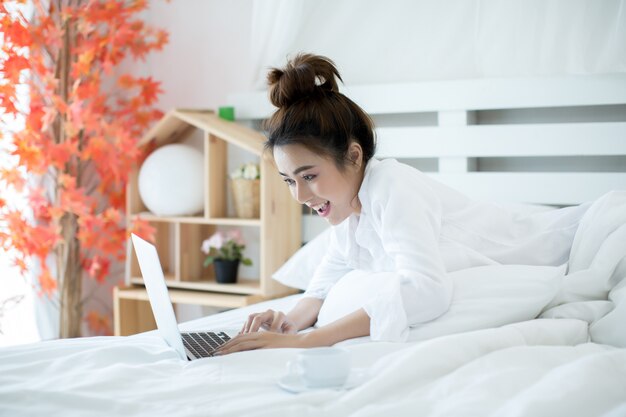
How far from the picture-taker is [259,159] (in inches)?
120

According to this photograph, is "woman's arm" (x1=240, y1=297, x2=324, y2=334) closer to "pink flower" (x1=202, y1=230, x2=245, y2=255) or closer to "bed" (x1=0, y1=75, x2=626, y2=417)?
"bed" (x1=0, y1=75, x2=626, y2=417)

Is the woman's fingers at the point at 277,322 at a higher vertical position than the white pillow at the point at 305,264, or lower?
lower

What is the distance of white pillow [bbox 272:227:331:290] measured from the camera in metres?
2.58

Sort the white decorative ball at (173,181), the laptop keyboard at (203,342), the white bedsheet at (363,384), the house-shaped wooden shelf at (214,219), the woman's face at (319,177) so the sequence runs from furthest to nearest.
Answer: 1. the white decorative ball at (173,181)
2. the house-shaped wooden shelf at (214,219)
3. the woman's face at (319,177)
4. the laptop keyboard at (203,342)
5. the white bedsheet at (363,384)

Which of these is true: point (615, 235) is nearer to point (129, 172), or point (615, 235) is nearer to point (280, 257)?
point (280, 257)

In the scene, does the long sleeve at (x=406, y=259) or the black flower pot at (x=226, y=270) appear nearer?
the long sleeve at (x=406, y=259)

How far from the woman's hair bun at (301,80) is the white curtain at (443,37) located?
21.3 inches

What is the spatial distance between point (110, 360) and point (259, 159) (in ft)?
5.41

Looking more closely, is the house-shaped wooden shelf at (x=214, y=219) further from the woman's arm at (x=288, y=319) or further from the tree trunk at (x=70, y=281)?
the woman's arm at (x=288, y=319)

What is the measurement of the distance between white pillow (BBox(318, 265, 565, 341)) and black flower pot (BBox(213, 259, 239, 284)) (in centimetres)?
114

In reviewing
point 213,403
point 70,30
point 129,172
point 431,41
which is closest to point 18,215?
point 129,172

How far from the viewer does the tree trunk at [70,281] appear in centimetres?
309

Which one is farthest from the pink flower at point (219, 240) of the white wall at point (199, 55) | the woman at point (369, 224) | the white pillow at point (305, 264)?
the woman at point (369, 224)

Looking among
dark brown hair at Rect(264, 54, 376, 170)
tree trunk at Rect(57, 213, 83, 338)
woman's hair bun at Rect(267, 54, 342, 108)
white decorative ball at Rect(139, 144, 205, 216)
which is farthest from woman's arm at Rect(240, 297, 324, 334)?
tree trunk at Rect(57, 213, 83, 338)
